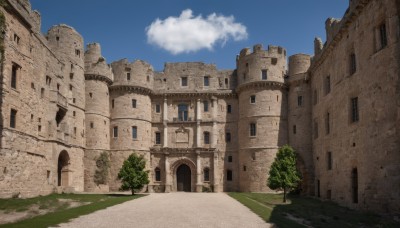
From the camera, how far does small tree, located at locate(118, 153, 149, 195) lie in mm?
33969

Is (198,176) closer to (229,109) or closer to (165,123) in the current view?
(165,123)

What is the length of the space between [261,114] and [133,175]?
567 inches

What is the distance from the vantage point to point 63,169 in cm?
3488

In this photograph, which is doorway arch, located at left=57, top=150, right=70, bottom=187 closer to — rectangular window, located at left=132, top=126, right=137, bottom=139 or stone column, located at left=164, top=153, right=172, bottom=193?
rectangular window, located at left=132, top=126, right=137, bottom=139

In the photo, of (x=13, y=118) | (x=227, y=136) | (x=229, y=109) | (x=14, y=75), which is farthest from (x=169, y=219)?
(x=229, y=109)

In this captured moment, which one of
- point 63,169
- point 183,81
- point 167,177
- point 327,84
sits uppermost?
point 183,81

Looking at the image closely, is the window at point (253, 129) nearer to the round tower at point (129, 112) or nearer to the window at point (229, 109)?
the window at point (229, 109)

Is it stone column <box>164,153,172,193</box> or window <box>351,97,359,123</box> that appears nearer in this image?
window <box>351,97,359,123</box>

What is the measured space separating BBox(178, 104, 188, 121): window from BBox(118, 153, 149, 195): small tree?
33.0 ft

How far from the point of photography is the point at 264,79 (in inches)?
Result: 1590

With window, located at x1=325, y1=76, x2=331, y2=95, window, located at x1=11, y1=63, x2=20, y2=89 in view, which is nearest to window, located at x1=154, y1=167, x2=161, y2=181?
window, located at x1=325, y1=76, x2=331, y2=95

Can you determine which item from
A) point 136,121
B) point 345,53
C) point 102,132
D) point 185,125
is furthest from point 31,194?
point 345,53

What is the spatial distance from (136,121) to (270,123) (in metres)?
13.9

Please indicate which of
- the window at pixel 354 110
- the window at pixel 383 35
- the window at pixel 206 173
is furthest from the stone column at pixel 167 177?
the window at pixel 383 35
